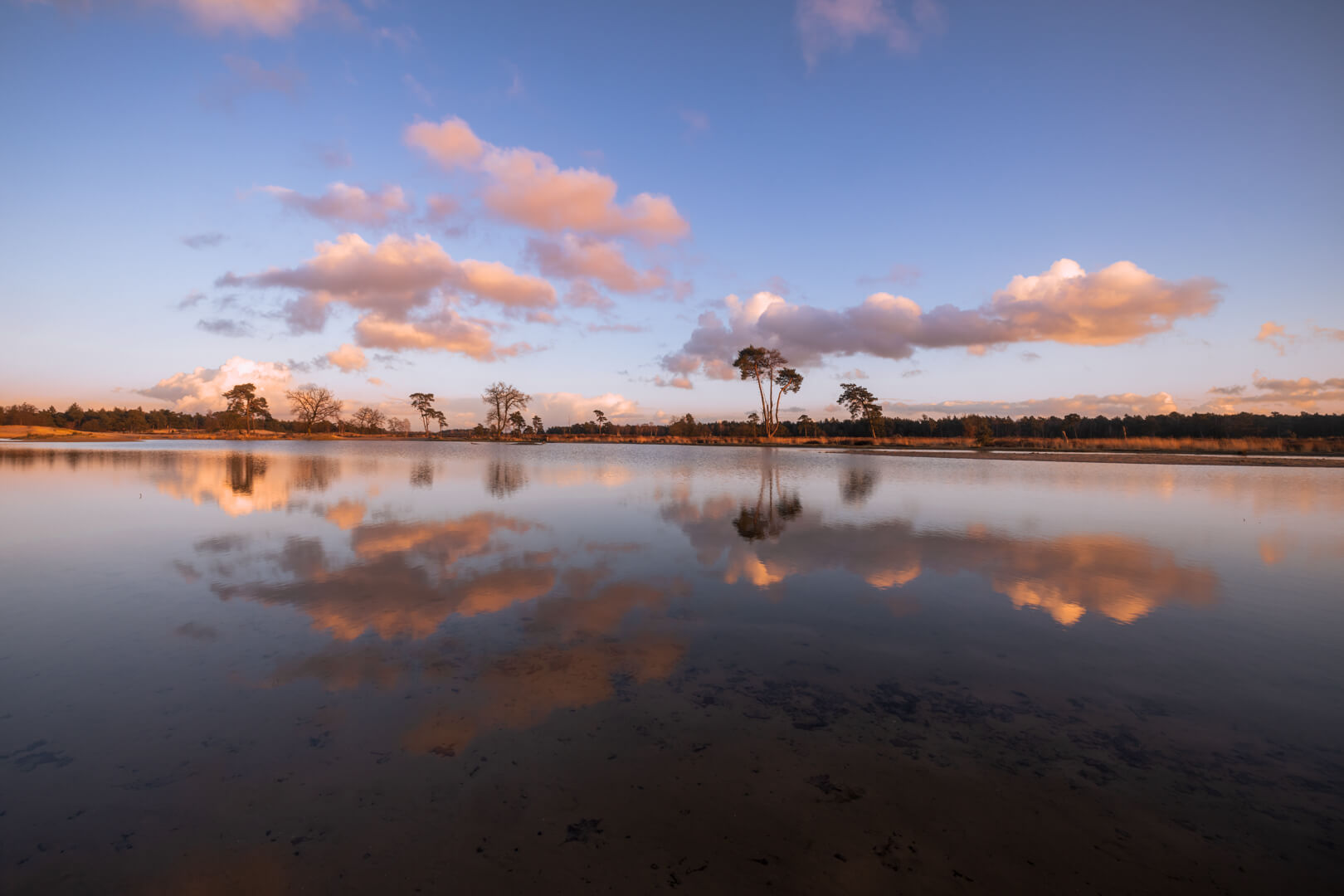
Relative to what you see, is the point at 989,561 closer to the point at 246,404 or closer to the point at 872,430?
the point at 872,430

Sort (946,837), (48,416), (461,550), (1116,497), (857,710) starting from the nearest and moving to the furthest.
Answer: (946,837) < (857,710) < (461,550) < (1116,497) < (48,416)

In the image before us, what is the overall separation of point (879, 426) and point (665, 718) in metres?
89.9

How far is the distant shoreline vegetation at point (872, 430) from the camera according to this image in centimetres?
5112

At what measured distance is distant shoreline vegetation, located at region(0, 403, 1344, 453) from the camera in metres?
51.1

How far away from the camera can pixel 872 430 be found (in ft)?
236

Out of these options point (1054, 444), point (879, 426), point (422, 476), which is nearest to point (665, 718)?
point (422, 476)

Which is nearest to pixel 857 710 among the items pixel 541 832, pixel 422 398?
pixel 541 832

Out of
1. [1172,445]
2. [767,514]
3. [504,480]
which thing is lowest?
[767,514]

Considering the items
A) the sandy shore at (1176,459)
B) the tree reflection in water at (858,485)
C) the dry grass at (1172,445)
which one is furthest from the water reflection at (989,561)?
the dry grass at (1172,445)

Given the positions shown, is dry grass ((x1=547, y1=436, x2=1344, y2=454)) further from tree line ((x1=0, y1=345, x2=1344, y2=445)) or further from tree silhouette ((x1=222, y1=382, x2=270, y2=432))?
tree silhouette ((x1=222, y1=382, x2=270, y2=432))

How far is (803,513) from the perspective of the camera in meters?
14.6

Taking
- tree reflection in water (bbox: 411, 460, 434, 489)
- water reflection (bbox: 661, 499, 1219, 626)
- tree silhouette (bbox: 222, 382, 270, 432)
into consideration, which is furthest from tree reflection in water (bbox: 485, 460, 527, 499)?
tree silhouette (bbox: 222, 382, 270, 432)

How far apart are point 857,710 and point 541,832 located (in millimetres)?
2691

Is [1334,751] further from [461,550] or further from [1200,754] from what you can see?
[461,550]
